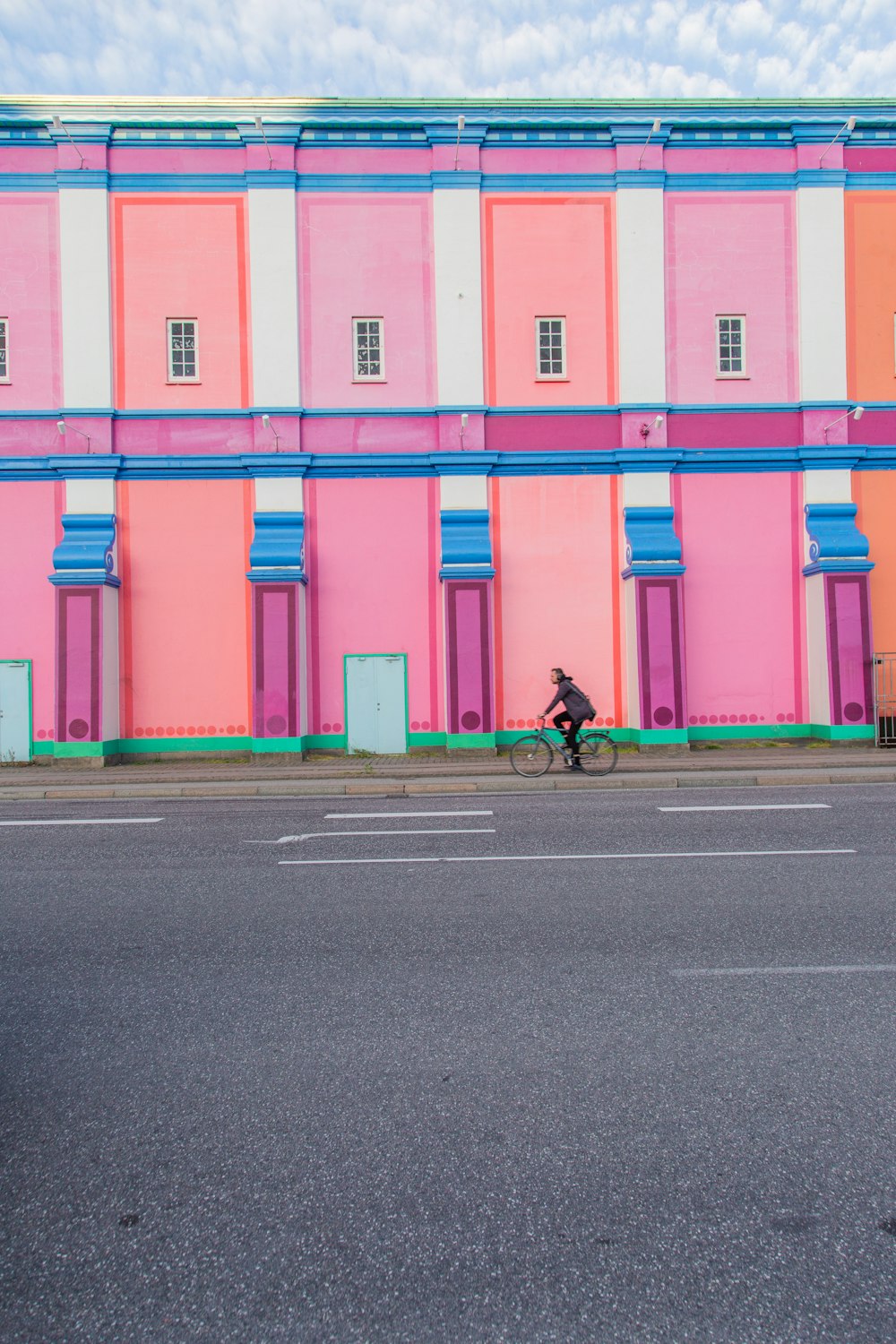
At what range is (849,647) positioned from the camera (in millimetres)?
16031

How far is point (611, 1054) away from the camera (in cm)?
352

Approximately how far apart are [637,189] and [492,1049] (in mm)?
17664

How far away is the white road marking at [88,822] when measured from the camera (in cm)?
970

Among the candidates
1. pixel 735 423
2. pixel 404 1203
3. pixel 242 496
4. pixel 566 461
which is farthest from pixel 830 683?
pixel 404 1203

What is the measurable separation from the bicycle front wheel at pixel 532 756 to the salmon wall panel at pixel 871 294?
10.3m

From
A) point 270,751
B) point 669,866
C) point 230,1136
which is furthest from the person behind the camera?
point 270,751

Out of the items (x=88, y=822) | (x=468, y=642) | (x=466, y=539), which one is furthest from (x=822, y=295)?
(x=88, y=822)

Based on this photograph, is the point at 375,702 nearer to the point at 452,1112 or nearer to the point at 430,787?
the point at 430,787

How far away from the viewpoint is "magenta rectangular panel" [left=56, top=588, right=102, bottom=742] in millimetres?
15508

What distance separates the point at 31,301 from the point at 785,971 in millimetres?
18064

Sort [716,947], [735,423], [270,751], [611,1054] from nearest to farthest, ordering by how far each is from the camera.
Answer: [611,1054] < [716,947] < [270,751] < [735,423]

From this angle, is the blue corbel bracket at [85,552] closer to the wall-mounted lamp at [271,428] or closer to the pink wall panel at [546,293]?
the wall-mounted lamp at [271,428]

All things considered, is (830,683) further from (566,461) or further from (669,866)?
(669,866)

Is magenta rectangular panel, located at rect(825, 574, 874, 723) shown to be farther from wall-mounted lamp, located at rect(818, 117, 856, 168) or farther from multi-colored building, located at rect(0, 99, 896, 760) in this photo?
wall-mounted lamp, located at rect(818, 117, 856, 168)
